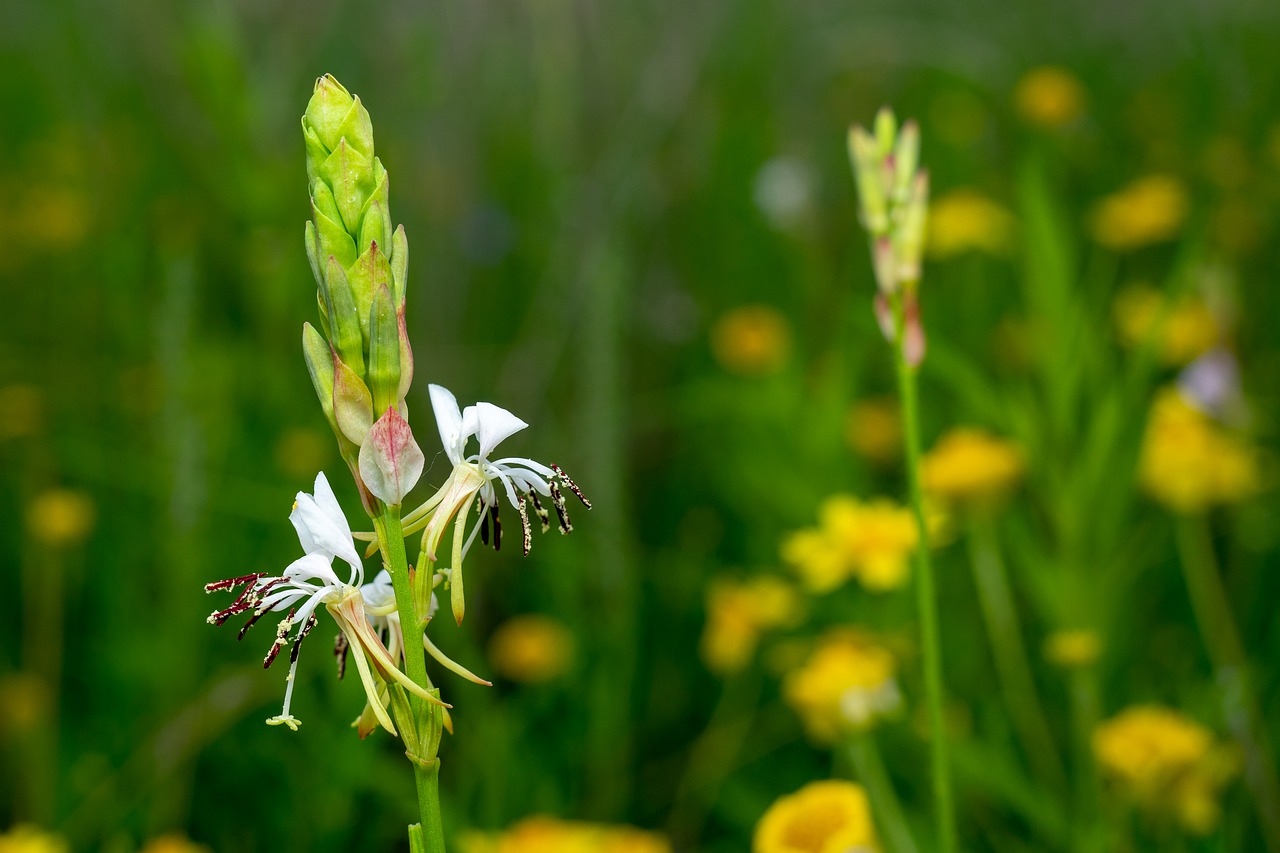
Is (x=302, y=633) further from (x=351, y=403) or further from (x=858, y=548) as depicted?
(x=858, y=548)

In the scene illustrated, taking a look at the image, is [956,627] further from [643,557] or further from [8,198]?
[8,198]

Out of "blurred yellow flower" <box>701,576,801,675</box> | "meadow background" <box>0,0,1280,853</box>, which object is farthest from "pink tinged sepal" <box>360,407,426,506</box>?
"blurred yellow flower" <box>701,576,801,675</box>

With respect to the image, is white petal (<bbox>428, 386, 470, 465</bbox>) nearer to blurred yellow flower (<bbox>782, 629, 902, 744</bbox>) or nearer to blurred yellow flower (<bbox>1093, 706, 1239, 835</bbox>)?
blurred yellow flower (<bbox>782, 629, 902, 744</bbox>)

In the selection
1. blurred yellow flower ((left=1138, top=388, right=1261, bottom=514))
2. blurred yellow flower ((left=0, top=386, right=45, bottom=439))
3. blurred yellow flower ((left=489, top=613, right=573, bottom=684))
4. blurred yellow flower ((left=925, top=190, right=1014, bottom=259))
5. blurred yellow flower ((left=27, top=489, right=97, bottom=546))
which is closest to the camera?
blurred yellow flower ((left=1138, top=388, right=1261, bottom=514))

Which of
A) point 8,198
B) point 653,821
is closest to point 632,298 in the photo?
point 653,821

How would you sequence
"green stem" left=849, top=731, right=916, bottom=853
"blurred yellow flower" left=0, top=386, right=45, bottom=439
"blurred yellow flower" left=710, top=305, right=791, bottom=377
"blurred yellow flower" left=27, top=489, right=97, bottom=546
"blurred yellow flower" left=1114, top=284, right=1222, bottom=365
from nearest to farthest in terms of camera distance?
"green stem" left=849, top=731, right=916, bottom=853 < "blurred yellow flower" left=27, top=489, right=97, bottom=546 < "blurred yellow flower" left=1114, top=284, right=1222, bottom=365 < "blurred yellow flower" left=0, top=386, right=45, bottom=439 < "blurred yellow flower" left=710, top=305, right=791, bottom=377

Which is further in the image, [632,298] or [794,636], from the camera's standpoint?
[632,298]
